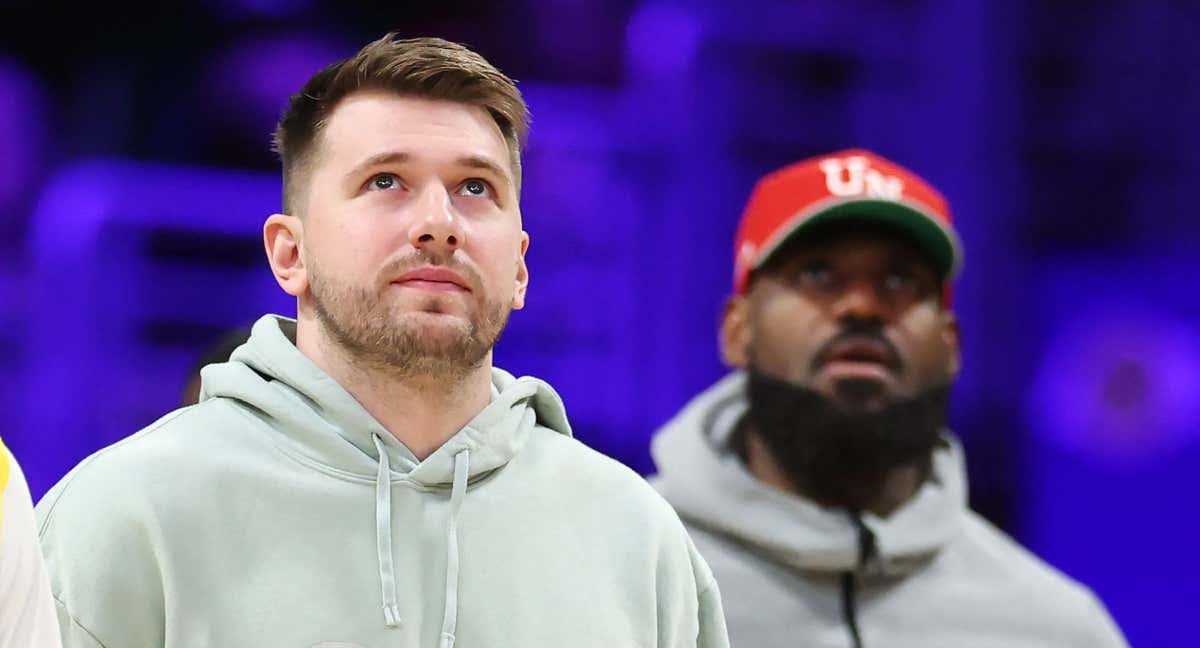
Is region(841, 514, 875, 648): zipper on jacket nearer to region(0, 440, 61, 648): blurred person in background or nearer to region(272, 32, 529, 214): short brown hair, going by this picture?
region(272, 32, 529, 214): short brown hair

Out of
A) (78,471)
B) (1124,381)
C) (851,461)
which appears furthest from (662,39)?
(78,471)

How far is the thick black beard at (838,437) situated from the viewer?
8.38ft

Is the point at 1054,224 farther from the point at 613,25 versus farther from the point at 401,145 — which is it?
the point at 401,145

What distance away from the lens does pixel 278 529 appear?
1.56m

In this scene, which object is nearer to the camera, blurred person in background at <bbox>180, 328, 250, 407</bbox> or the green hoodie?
the green hoodie

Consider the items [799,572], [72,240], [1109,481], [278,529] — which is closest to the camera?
[278,529]

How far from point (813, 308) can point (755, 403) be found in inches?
6.6

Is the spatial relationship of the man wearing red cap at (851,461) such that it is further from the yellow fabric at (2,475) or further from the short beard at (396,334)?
the yellow fabric at (2,475)

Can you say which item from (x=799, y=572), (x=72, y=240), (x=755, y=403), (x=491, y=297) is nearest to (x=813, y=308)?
(x=755, y=403)

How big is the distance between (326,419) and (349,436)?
26 mm

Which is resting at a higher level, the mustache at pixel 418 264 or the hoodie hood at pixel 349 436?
the mustache at pixel 418 264

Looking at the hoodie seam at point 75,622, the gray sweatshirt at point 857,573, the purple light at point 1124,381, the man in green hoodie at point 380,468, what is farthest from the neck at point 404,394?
the purple light at point 1124,381

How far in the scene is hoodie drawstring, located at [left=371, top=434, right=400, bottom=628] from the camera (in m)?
1.54

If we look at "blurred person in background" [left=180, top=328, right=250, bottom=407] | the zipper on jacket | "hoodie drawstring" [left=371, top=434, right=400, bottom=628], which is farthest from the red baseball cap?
"hoodie drawstring" [left=371, top=434, right=400, bottom=628]
